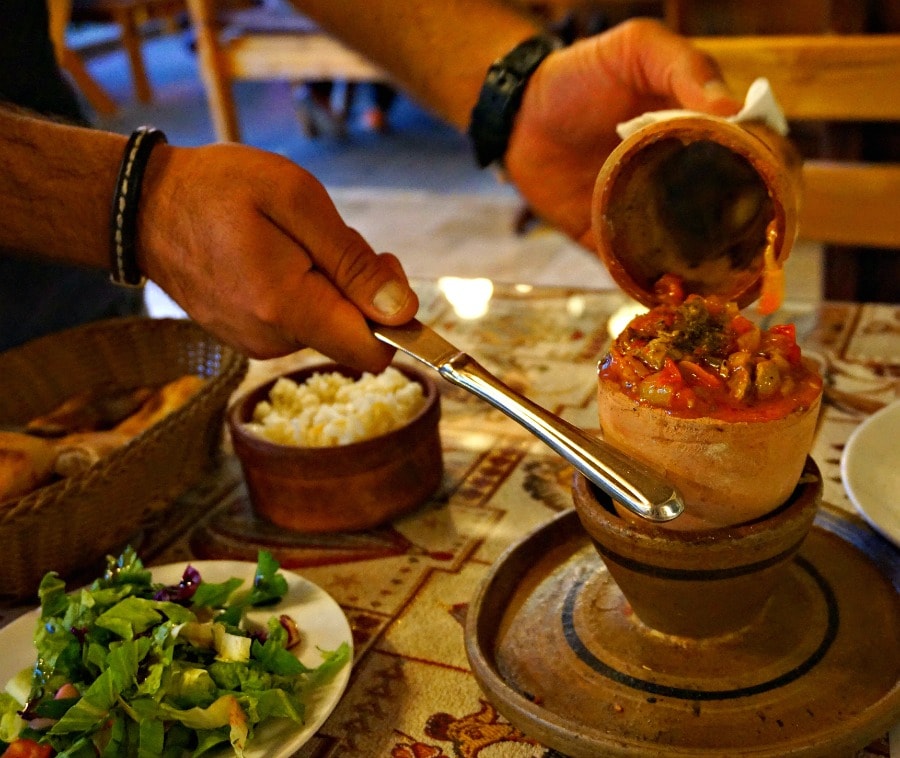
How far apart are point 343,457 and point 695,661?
16.5 inches

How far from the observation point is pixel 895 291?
2988mm

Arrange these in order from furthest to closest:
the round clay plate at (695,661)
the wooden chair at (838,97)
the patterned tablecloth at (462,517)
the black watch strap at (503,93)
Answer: the wooden chair at (838,97)
the black watch strap at (503,93)
the patterned tablecloth at (462,517)
the round clay plate at (695,661)

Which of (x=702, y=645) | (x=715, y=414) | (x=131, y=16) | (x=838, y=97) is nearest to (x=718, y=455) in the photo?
(x=715, y=414)

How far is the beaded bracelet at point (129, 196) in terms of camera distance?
999mm

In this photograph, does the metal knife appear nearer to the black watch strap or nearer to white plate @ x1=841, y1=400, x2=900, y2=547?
white plate @ x1=841, y1=400, x2=900, y2=547

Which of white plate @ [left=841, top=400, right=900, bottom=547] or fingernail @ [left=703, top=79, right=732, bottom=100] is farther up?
fingernail @ [left=703, top=79, right=732, bottom=100]

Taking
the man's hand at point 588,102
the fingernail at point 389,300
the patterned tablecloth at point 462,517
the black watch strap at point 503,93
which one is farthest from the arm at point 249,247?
the black watch strap at point 503,93

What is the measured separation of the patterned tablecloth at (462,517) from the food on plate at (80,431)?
4.6 inches

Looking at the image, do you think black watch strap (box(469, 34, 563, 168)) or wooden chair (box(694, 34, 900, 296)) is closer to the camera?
black watch strap (box(469, 34, 563, 168))

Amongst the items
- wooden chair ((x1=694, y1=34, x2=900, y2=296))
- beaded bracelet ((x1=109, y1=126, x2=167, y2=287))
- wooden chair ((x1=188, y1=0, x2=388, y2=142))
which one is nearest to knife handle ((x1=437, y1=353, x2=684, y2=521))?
beaded bracelet ((x1=109, y1=126, x2=167, y2=287))

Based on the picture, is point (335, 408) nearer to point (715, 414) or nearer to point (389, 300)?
point (389, 300)

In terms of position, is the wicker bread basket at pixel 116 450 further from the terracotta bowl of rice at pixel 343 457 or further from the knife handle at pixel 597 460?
the knife handle at pixel 597 460

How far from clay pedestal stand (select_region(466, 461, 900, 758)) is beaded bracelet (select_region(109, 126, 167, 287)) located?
48cm

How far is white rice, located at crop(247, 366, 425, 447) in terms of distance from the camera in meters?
1.11
